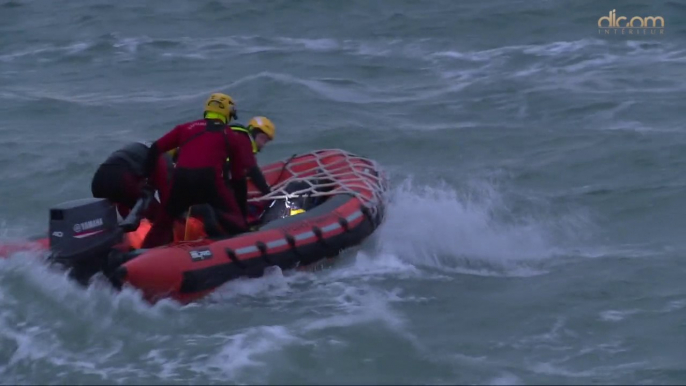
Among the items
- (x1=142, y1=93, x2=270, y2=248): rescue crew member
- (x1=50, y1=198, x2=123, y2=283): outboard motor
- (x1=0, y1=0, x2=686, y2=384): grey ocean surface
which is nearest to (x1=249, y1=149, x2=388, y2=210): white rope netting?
(x1=0, y1=0, x2=686, y2=384): grey ocean surface

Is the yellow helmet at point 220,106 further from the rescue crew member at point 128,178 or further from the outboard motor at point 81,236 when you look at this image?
the outboard motor at point 81,236

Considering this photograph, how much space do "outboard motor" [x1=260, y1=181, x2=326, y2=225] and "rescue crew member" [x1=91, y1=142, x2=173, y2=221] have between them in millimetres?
901

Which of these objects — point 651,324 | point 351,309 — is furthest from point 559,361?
point 351,309

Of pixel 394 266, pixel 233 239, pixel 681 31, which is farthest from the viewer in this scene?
pixel 681 31

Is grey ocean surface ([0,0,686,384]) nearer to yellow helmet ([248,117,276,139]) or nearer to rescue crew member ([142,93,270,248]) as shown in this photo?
rescue crew member ([142,93,270,248])

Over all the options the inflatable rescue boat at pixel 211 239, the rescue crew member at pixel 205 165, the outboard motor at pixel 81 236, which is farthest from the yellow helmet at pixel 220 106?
the outboard motor at pixel 81 236

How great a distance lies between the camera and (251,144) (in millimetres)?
→ 6941

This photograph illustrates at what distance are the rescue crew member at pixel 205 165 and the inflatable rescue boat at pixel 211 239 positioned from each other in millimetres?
92

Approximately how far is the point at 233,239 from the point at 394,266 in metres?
1.19

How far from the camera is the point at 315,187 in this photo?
7.84 metres

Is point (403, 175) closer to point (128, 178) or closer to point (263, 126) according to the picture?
point (263, 126)

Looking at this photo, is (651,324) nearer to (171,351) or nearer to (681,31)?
(171,351)

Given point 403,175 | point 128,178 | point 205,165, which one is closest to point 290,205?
point 205,165

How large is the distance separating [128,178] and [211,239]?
25.0 inches
